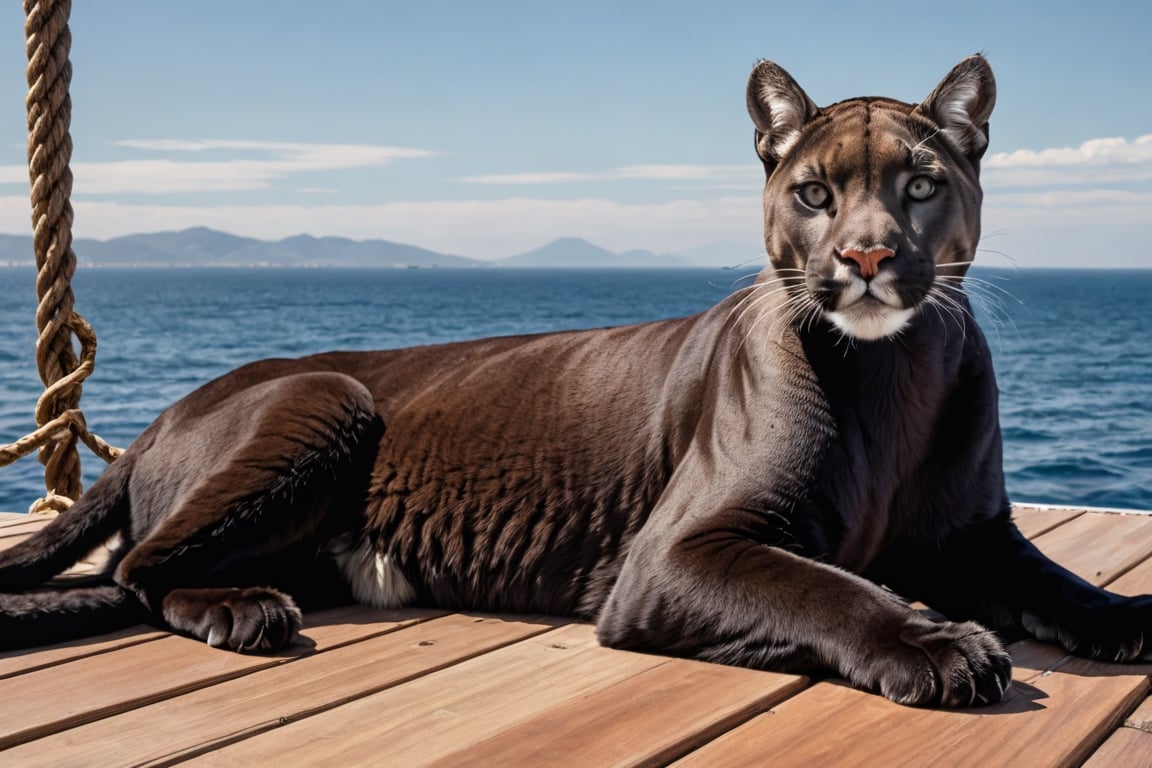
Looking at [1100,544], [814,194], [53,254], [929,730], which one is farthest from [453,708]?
[53,254]

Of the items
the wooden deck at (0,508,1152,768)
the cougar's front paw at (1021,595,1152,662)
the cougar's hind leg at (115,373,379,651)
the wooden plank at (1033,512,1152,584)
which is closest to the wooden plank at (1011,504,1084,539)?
the wooden plank at (1033,512,1152,584)

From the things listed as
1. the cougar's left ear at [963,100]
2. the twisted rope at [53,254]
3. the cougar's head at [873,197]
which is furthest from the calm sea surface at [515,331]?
the twisted rope at [53,254]

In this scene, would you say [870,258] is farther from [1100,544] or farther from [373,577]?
[1100,544]

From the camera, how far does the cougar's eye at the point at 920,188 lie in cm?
248

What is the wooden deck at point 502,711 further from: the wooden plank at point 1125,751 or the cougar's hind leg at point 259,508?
the cougar's hind leg at point 259,508

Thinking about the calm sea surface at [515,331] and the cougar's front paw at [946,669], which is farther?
the calm sea surface at [515,331]

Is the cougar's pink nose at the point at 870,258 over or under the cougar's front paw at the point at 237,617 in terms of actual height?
over

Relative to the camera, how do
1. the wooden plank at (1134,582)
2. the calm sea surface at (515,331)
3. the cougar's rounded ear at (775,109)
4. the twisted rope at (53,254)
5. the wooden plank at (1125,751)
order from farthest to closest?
the calm sea surface at (515,331), the twisted rope at (53,254), the wooden plank at (1134,582), the cougar's rounded ear at (775,109), the wooden plank at (1125,751)

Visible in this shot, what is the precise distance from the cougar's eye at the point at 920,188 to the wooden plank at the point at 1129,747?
1060 millimetres

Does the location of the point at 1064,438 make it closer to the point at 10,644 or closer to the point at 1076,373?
the point at 1076,373

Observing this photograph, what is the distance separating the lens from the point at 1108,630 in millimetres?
2461

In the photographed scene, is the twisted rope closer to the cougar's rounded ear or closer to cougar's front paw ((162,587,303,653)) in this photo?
cougar's front paw ((162,587,303,653))

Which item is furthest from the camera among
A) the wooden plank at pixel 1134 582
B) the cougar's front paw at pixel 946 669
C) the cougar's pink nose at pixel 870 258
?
the wooden plank at pixel 1134 582

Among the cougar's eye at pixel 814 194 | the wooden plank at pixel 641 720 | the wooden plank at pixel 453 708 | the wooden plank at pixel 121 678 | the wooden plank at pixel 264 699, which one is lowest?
the wooden plank at pixel 121 678
